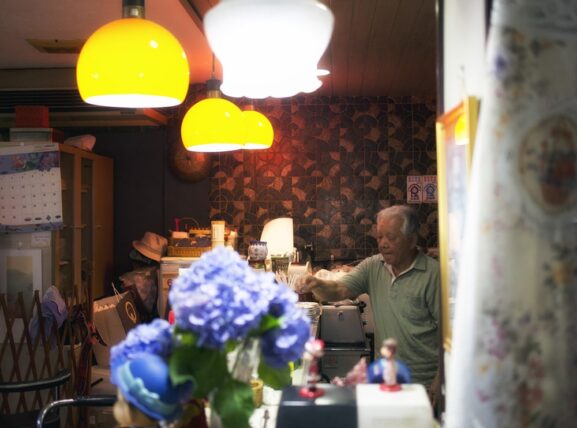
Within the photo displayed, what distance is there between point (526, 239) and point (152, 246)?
546cm

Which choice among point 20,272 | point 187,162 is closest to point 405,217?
point 20,272

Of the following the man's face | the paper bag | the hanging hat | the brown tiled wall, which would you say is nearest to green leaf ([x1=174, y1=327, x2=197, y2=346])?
the man's face

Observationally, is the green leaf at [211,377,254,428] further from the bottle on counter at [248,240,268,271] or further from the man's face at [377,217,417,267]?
the bottle on counter at [248,240,268,271]

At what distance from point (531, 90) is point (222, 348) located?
0.73 m

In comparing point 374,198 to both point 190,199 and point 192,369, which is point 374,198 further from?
point 192,369

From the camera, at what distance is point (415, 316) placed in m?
3.05

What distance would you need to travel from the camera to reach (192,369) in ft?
4.07

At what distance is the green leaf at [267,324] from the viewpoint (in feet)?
4.18

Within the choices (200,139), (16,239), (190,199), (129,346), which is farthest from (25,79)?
(129,346)

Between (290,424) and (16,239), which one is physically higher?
(16,239)

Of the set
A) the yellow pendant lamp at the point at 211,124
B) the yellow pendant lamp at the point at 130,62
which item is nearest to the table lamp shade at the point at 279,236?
the yellow pendant lamp at the point at 211,124

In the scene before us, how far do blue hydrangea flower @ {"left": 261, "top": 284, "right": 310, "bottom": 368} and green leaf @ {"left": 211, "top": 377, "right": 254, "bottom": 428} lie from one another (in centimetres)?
8

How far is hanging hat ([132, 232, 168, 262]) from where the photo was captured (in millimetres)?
6133

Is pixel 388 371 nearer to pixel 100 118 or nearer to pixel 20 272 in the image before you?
pixel 20 272
